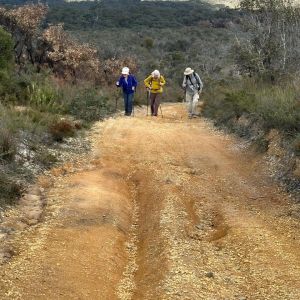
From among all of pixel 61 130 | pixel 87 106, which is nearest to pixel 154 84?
pixel 87 106

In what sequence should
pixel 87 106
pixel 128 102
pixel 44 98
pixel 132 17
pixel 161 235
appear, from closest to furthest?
pixel 161 235 < pixel 44 98 < pixel 87 106 < pixel 128 102 < pixel 132 17

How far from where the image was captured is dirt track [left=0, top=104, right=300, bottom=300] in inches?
224

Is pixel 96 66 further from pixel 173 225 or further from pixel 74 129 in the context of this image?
pixel 173 225

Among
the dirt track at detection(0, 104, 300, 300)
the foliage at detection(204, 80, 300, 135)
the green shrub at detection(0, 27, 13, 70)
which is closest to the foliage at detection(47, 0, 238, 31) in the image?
the green shrub at detection(0, 27, 13, 70)

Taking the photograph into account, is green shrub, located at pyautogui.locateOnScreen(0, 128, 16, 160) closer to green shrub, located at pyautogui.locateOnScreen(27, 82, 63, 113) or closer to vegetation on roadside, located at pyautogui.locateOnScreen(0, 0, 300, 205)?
vegetation on roadside, located at pyautogui.locateOnScreen(0, 0, 300, 205)

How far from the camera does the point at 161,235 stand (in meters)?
7.11

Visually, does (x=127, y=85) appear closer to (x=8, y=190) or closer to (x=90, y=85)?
(x=90, y=85)

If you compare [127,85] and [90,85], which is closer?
[127,85]

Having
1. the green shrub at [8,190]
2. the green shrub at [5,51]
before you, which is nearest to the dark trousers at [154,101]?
the green shrub at [5,51]

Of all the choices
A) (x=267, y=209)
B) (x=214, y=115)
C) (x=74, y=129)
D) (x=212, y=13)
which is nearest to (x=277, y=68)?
(x=214, y=115)

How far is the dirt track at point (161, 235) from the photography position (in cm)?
568

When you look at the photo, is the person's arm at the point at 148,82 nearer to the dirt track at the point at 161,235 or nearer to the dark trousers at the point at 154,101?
Answer: the dark trousers at the point at 154,101

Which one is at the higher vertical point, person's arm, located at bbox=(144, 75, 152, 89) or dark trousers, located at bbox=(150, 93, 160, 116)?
person's arm, located at bbox=(144, 75, 152, 89)

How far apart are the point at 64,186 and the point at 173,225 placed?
246 cm
